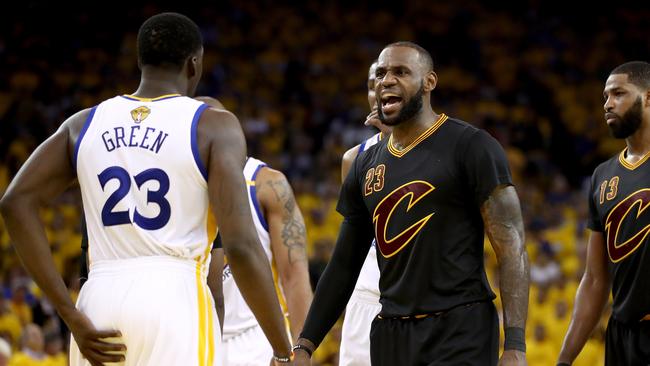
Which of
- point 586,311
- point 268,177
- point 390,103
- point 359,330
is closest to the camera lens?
point 390,103

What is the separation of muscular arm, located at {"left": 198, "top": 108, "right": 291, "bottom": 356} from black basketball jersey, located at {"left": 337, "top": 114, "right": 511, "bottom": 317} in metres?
0.77

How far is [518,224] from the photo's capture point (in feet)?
15.8

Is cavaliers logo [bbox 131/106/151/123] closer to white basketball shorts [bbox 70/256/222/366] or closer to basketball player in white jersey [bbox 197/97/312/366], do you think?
white basketball shorts [bbox 70/256/222/366]

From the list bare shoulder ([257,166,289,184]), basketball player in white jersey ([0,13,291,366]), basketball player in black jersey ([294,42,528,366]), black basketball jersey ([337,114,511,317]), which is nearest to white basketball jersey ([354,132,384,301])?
bare shoulder ([257,166,289,184])

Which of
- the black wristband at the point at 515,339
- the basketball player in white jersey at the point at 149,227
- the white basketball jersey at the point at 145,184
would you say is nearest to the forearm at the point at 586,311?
the black wristband at the point at 515,339

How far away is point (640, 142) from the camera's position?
591 cm

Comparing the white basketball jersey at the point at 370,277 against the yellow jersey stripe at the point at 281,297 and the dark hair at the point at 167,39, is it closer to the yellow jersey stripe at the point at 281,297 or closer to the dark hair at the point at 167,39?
the yellow jersey stripe at the point at 281,297

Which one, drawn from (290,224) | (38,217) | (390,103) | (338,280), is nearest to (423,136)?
(390,103)

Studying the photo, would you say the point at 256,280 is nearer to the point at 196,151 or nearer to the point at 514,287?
the point at 196,151

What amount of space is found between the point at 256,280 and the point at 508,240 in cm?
120

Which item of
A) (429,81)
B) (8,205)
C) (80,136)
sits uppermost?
(429,81)

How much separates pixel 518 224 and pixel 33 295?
30.8 feet

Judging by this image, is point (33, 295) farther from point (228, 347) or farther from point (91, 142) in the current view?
point (91, 142)

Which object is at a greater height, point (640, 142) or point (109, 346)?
point (640, 142)
